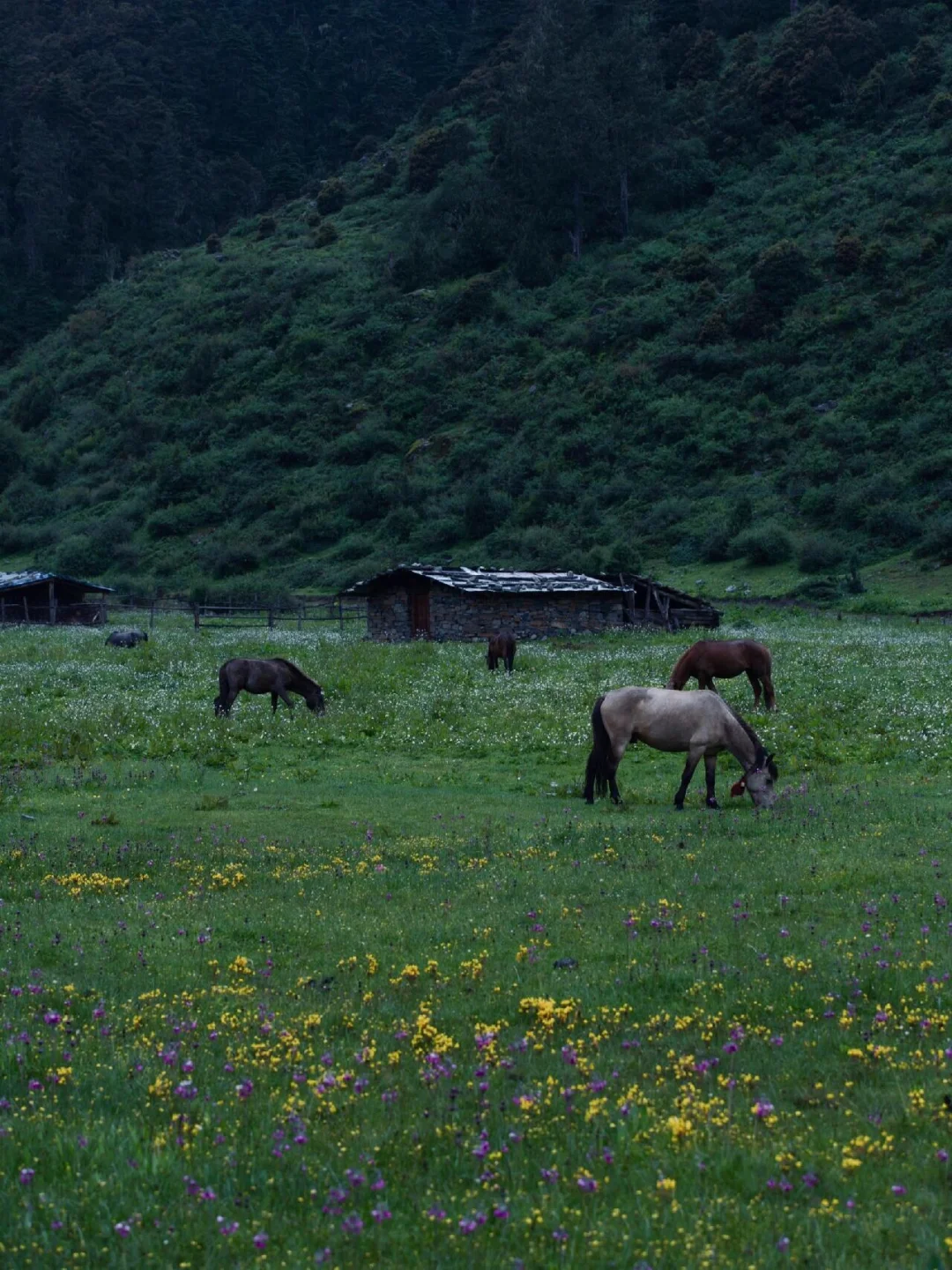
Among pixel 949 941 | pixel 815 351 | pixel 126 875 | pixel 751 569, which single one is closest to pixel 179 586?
pixel 751 569

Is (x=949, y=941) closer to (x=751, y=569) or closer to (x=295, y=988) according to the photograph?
(x=295, y=988)

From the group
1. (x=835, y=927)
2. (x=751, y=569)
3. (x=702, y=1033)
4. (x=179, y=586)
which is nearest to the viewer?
(x=702, y=1033)

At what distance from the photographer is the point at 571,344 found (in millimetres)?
110562

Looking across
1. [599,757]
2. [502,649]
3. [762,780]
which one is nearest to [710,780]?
[762,780]

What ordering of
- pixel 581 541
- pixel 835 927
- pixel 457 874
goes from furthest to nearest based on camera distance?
pixel 581 541, pixel 457 874, pixel 835 927

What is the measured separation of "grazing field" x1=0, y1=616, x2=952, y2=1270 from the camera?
5.88 m

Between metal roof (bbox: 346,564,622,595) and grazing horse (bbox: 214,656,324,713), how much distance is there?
24.2 m

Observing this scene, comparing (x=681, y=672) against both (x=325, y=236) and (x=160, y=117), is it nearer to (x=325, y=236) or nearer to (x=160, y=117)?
(x=325, y=236)

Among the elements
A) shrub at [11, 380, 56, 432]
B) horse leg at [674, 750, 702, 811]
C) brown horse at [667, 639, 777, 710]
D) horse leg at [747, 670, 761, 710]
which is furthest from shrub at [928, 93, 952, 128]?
horse leg at [674, 750, 702, 811]

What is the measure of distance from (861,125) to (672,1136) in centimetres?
12960

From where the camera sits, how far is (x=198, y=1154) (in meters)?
6.63

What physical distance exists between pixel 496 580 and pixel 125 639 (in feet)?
54.1

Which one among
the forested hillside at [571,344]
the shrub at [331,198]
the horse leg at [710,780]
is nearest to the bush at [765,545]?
the forested hillside at [571,344]

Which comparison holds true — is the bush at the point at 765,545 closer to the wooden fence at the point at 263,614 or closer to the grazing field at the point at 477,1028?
the wooden fence at the point at 263,614
